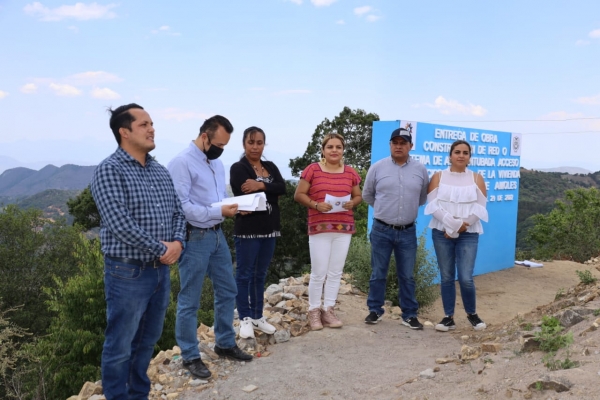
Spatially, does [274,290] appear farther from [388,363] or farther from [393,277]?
[388,363]

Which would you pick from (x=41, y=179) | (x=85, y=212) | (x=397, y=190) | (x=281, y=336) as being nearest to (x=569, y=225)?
(x=397, y=190)

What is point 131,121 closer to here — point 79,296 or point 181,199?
point 181,199

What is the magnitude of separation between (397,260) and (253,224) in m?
1.75

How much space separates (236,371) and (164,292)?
139cm

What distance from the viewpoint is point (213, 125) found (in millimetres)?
3869

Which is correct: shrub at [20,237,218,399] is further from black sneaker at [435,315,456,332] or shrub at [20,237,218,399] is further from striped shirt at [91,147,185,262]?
striped shirt at [91,147,185,262]

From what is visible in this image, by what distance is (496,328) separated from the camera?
17.9 ft

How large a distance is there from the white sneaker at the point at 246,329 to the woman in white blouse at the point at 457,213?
1997 millimetres

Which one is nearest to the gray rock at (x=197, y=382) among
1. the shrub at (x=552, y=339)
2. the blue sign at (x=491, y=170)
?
the shrub at (x=552, y=339)

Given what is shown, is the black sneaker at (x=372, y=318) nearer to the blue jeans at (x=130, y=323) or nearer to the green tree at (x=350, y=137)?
the blue jeans at (x=130, y=323)

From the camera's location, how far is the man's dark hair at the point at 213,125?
152 inches

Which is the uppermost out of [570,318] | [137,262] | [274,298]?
[137,262]

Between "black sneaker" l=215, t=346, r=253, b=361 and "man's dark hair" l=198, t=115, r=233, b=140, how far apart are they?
5.85ft

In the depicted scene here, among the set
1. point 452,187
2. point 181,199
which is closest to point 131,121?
point 181,199
